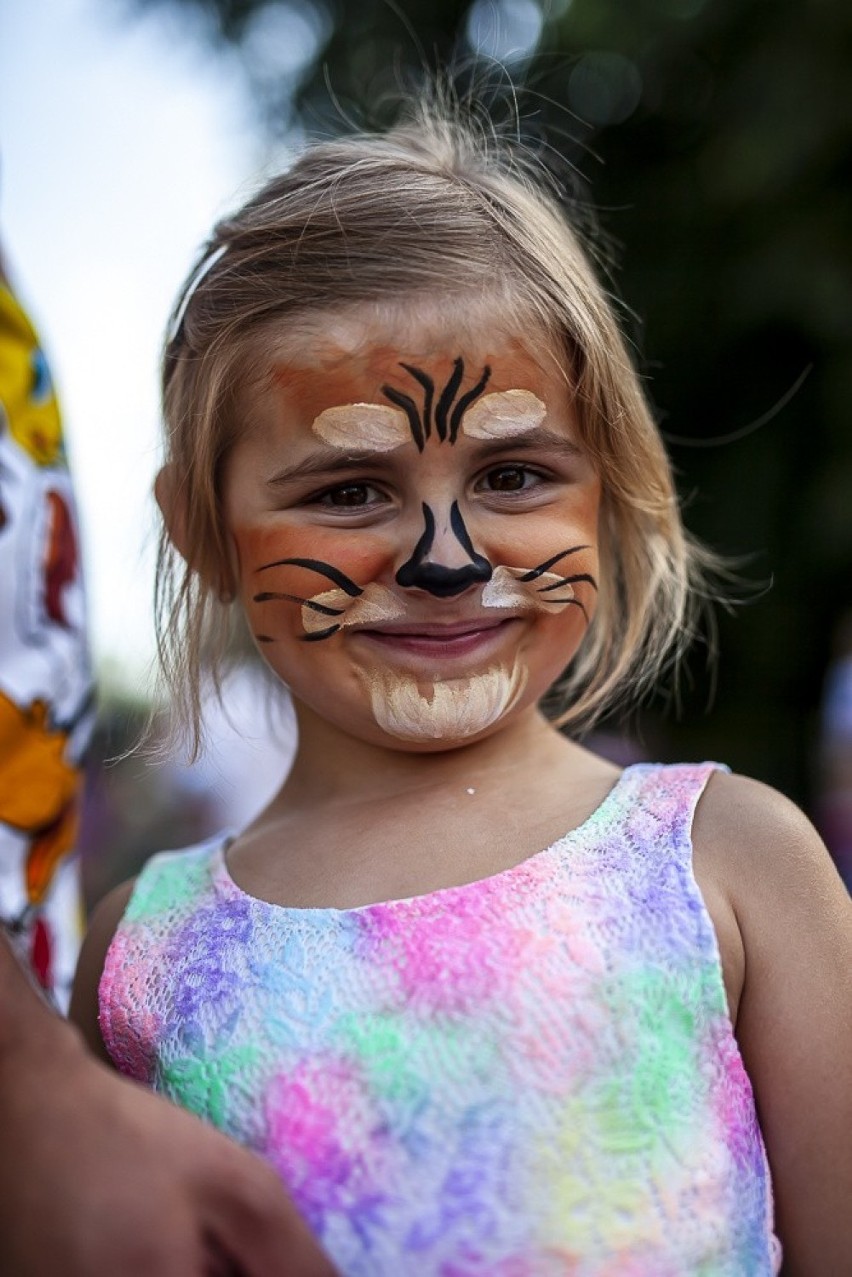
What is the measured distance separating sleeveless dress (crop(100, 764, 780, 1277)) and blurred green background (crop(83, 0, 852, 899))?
2.25m

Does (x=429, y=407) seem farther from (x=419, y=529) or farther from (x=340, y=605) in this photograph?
(x=340, y=605)

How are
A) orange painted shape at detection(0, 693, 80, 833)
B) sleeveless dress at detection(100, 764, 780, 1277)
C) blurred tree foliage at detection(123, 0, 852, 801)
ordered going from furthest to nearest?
1. blurred tree foliage at detection(123, 0, 852, 801)
2. orange painted shape at detection(0, 693, 80, 833)
3. sleeveless dress at detection(100, 764, 780, 1277)

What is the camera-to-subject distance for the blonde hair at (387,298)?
167cm

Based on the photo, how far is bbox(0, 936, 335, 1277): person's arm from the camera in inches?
40.2

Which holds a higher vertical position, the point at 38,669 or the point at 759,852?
the point at 38,669

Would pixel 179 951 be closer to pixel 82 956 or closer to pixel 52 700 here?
pixel 82 956

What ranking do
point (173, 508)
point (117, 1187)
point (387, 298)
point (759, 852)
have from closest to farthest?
point (117, 1187)
point (759, 852)
point (387, 298)
point (173, 508)

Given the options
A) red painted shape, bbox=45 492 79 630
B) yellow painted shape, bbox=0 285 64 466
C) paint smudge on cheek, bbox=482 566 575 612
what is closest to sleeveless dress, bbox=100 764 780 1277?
paint smudge on cheek, bbox=482 566 575 612

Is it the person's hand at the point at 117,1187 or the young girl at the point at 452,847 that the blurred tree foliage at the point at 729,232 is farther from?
the person's hand at the point at 117,1187

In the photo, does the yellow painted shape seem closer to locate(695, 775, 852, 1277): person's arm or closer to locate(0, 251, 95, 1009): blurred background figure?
locate(0, 251, 95, 1009): blurred background figure

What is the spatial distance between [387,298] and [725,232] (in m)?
2.75

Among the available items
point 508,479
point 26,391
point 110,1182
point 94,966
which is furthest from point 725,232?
point 110,1182

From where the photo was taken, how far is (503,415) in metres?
1.61

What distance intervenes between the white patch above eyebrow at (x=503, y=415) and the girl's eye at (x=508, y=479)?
0.05 m
